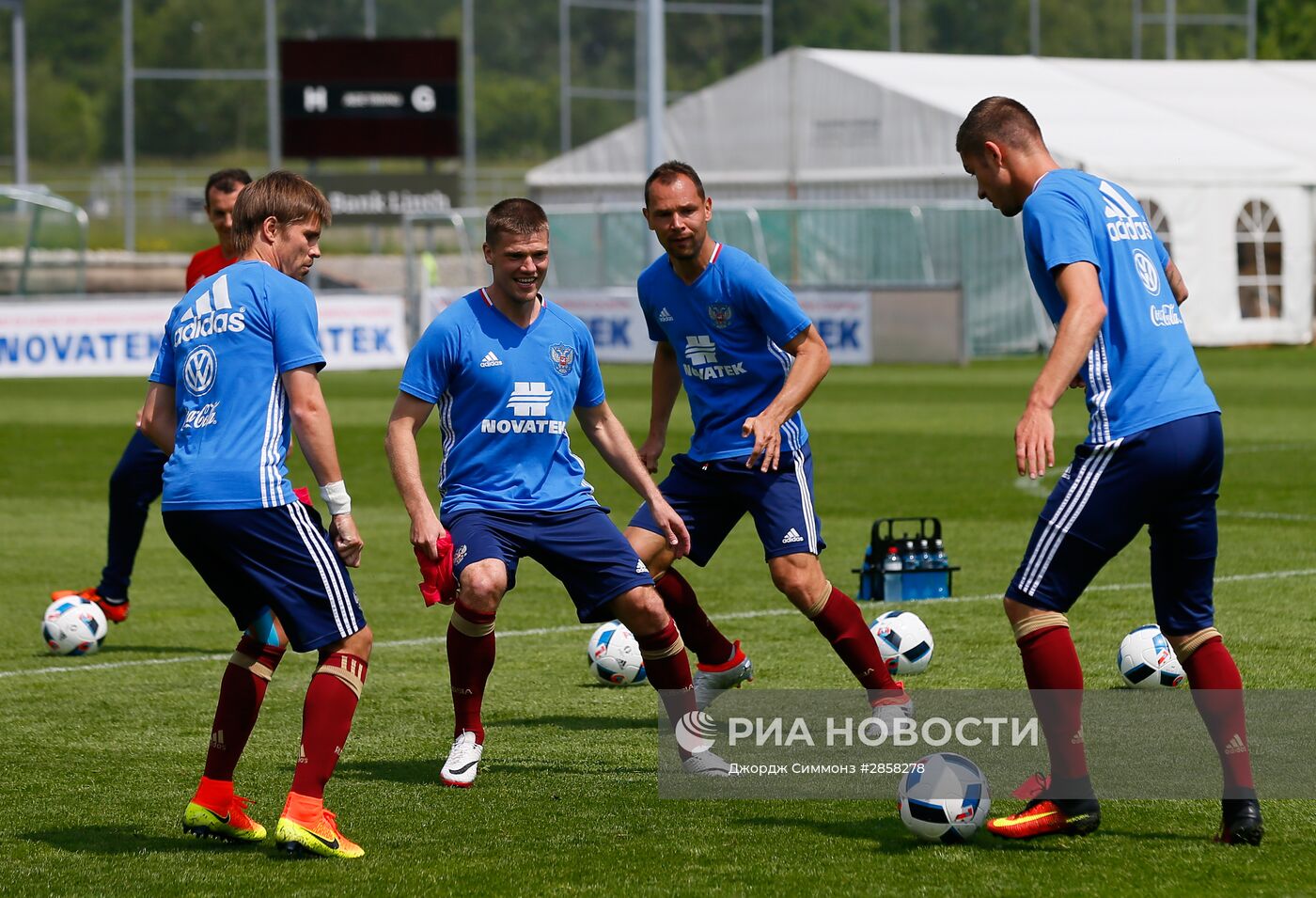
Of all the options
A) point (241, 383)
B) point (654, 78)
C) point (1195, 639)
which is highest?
point (654, 78)

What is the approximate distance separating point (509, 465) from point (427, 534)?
1.64 feet

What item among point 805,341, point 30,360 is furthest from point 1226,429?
point 30,360

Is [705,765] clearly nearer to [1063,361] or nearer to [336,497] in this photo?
[336,497]

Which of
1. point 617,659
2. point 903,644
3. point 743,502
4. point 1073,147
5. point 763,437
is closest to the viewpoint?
point 763,437

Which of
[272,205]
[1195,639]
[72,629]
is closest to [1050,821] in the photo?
[1195,639]

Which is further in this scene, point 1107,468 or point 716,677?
point 716,677

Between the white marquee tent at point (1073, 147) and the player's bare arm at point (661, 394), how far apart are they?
2749cm

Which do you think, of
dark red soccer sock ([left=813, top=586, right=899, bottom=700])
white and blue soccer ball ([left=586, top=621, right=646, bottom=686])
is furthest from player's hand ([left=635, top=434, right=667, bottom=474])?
white and blue soccer ball ([left=586, top=621, right=646, bottom=686])

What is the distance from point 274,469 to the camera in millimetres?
5574

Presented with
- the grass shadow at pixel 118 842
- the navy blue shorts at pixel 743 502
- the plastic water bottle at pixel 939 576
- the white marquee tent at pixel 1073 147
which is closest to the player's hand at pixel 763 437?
the navy blue shorts at pixel 743 502

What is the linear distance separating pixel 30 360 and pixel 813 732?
2491 centimetres

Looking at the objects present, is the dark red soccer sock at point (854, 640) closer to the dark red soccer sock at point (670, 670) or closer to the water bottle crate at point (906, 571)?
the dark red soccer sock at point (670, 670)

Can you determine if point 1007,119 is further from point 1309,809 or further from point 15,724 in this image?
point 15,724

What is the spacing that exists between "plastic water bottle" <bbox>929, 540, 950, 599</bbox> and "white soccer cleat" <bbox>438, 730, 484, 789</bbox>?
13.7 ft
